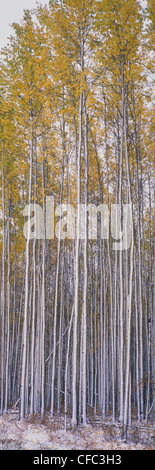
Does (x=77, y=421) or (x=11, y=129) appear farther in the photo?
(x=11, y=129)

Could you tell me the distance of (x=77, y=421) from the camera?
514 cm

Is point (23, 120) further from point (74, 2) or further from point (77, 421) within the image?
point (77, 421)

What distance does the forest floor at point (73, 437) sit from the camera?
4.51 m

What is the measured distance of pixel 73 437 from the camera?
475 cm

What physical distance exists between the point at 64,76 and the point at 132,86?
1221 mm

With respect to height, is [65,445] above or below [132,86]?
below

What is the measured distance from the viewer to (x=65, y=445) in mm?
4586

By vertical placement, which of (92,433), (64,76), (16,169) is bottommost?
(92,433)

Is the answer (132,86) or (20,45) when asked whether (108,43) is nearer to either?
(132,86)

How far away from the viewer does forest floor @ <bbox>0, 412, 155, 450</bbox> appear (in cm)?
451
